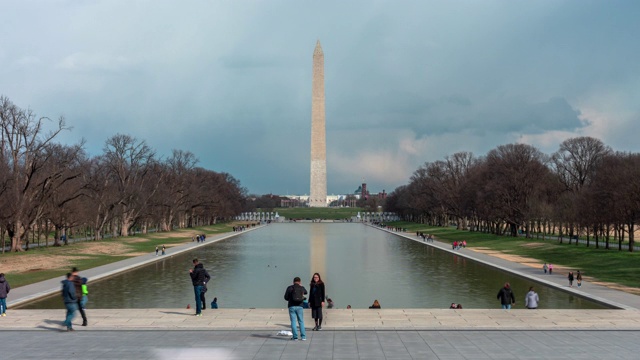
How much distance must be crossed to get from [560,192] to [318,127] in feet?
208

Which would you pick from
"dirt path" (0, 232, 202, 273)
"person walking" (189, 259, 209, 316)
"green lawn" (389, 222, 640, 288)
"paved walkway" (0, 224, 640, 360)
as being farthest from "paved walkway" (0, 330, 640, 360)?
"dirt path" (0, 232, 202, 273)

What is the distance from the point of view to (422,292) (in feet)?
93.4

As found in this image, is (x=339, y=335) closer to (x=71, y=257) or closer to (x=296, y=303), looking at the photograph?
(x=296, y=303)

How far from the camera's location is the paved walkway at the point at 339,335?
13398mm

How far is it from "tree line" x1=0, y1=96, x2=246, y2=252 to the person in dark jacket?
3070cm

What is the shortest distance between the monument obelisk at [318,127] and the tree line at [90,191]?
18714mm

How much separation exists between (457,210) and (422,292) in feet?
224

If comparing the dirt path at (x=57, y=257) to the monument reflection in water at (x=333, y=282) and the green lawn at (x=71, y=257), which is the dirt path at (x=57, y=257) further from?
the monument reflection in water at (x=333, y=282)

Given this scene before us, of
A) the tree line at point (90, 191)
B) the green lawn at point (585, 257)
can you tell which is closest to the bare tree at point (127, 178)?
the tree line at point (90, 191)

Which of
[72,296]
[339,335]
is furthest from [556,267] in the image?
[72,296]

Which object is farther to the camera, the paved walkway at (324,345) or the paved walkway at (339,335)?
the paved walkway at (339,335)

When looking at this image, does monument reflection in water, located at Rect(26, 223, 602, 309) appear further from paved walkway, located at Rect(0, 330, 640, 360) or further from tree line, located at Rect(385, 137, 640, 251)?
tree line, located at Rect(385, 137, 640, 251)

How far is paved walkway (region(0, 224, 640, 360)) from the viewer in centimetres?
1340

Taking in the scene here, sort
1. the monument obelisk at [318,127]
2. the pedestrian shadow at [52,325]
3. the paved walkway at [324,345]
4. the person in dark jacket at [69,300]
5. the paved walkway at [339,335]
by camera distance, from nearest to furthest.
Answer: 1. the paved walkway at [324,345]
2. the paved walkway at [339,335]
3. the person in dark jacket at [69,300]
4. the pedestrian shadow at [52,325]
5. the monument obelisk at [318,127]
